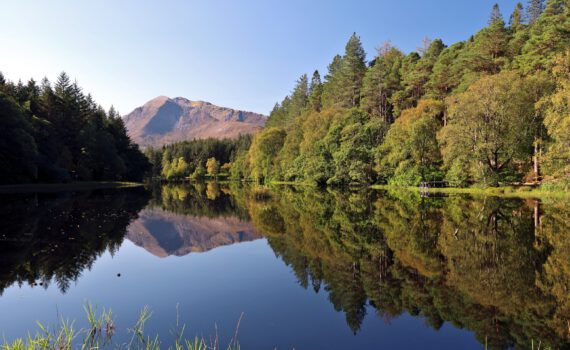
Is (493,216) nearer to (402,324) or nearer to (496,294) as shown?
(496,294)

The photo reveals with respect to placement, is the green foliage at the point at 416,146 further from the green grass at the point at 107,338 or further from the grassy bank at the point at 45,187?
the grassy bank at the point at 45,187

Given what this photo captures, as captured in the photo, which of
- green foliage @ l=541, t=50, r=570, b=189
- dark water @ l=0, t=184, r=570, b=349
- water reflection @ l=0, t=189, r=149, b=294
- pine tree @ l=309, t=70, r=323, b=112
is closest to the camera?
dark water @ l=0, t=184, r=570, b=349

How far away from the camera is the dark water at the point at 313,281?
26.5ft

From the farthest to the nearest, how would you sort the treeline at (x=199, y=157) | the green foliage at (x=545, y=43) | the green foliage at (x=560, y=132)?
the treeline at (x=199, y=157), the green foliage at (x=545, y=43), the green foliage at (x=560, y=132)

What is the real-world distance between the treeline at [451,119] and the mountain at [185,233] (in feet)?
93.8

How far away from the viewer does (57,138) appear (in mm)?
70938

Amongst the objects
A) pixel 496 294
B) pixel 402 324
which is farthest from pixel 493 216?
pixel 402 324

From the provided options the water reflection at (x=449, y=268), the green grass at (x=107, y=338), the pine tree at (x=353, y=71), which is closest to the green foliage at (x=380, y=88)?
the pine tree at (x=353, y=71)

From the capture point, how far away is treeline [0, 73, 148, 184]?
170 feet

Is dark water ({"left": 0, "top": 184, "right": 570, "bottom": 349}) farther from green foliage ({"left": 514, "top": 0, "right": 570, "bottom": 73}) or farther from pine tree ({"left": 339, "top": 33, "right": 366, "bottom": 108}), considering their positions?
pine tree ({"left": 339, "top": 33, "right": 366, "bottom": 108})

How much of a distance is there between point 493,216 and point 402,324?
61.7 feet

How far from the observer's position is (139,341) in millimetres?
7402

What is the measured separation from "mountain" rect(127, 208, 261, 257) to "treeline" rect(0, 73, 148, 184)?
36438 millimetres

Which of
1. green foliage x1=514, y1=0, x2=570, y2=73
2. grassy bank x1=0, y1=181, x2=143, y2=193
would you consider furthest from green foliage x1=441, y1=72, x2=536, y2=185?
grassy bank x1=0, y1=181, x2=143, y2=193
